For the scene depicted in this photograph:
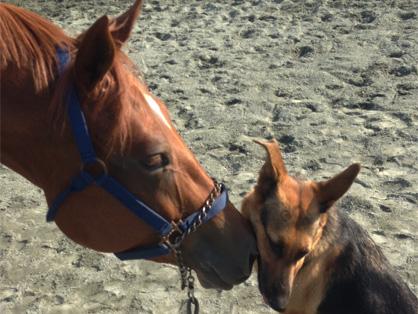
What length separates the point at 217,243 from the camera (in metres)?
2.27

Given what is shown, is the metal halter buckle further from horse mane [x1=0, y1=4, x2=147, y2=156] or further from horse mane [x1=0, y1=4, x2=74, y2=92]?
horse mane [x1=0, y1=4, x2=74, y2=92]

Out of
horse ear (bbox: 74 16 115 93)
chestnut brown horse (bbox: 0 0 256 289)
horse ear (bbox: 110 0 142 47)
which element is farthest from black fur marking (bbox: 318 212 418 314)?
horse ear (bbox: 74 16 115 93)

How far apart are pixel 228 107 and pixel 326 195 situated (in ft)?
9.98

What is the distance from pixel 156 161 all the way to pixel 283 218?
928 mm

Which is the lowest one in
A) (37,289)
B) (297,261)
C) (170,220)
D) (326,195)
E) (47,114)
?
(37,289)

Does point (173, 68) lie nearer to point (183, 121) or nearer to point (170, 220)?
point (183, 121)

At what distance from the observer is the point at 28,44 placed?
197cm

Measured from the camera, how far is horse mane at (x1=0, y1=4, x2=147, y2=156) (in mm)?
1945

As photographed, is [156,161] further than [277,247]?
No

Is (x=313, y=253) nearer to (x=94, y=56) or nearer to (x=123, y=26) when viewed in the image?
(x=123, y=26)

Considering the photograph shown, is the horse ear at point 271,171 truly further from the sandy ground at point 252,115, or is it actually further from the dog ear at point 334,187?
the sandy ground at point 252,115

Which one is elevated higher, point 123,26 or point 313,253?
point 123,26

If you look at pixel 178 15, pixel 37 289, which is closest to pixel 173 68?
pixel 178 15

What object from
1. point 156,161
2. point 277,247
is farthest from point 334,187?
point 156,161
